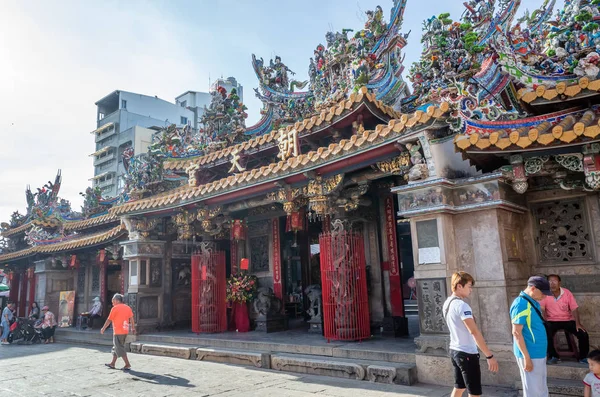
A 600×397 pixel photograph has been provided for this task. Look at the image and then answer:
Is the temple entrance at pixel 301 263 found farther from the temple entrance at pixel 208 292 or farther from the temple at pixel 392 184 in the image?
the temple entrance at pixel 208 292

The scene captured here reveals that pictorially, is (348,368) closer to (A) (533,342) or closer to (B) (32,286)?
(A) (533,342)

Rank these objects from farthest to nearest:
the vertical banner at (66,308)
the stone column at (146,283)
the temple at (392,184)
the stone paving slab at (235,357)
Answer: the vertical banner at (66,308), the stone column at (146,283), the stone paving slab at (235,357), the temple at (392,184)

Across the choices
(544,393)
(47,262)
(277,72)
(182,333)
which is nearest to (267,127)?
(277,72)

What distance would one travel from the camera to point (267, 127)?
490 inches

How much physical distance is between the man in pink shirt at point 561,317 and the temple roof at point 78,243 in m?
11.3

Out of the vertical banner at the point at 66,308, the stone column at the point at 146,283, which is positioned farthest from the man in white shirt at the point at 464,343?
the vertical banner at the point at 66,308

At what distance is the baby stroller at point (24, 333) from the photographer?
1535 centimetres

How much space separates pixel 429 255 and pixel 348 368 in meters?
2.22

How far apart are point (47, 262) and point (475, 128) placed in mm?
18054

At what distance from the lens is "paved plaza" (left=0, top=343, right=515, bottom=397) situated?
20.4ft

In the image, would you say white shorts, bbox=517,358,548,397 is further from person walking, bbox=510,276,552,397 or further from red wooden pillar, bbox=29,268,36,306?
red wooden pillar, bbox=29,268,36,306

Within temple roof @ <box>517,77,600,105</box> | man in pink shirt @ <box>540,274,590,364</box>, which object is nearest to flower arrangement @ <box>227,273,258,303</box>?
man in pink shirt @ <box>540,274,590,364</box>

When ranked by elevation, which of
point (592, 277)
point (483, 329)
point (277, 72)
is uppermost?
point (277, 72)

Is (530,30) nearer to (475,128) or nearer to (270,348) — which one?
(475,128)
